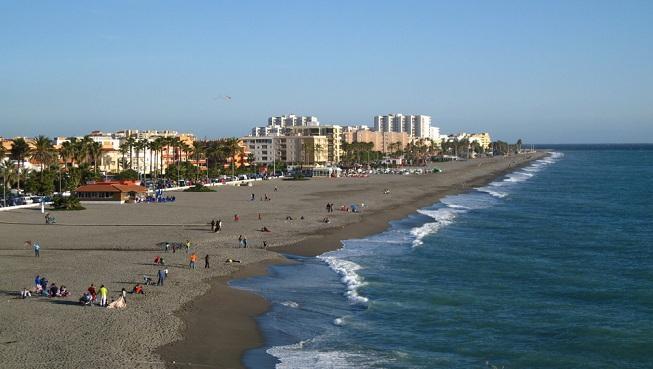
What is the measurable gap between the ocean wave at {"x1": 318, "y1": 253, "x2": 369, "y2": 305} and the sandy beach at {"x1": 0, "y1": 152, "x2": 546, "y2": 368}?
8.10 feet

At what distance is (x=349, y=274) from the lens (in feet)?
107

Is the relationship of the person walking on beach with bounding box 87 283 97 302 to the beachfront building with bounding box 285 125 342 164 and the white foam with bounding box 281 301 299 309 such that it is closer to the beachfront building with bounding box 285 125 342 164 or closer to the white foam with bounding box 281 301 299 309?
the white foam with bounding box 281 301 299 309

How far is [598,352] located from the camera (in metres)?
21.5

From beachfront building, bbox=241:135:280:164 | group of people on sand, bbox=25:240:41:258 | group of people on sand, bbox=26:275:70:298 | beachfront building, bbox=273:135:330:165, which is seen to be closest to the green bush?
group of people on sand, bbox=25:240:41:258

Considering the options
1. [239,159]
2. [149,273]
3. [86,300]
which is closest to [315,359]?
[86,300]

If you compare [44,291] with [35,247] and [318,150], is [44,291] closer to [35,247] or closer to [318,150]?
[35,247]

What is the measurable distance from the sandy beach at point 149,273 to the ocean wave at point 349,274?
97.2 inches

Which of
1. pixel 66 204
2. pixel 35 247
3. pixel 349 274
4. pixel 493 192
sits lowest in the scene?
Result: pixel 349 274

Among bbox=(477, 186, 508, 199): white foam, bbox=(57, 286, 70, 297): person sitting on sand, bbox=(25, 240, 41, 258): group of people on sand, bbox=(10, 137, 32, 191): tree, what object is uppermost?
bbox=(10, 137, 32, 191): tree

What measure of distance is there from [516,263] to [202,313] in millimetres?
17545

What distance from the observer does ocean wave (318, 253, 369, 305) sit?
91.4ft

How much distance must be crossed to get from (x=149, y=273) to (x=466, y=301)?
495 inches

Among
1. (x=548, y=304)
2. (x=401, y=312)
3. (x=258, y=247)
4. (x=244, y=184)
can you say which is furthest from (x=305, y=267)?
(x=244, y=184)

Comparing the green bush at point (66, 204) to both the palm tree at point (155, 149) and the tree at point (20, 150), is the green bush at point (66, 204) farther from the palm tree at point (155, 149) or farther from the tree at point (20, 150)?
the palm tree at point (155, 149)
